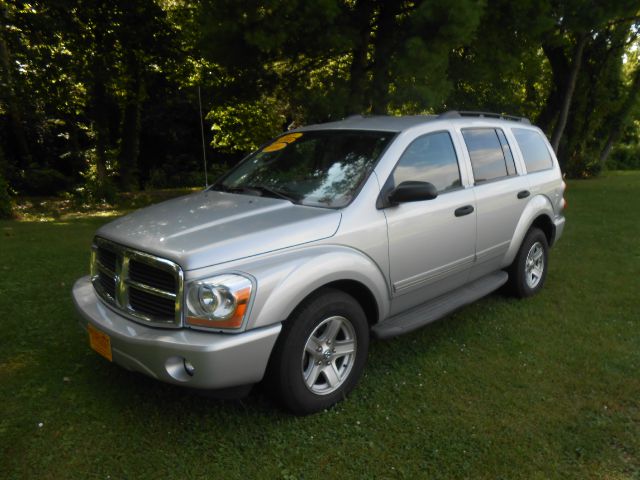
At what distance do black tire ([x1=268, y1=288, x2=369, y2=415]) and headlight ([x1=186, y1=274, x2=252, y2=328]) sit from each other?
1.17 feet

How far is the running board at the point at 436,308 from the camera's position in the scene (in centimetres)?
359

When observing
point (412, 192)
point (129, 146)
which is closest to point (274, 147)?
point (412, 192)

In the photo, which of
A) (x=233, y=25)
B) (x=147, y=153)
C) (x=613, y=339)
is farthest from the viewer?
(x=147, y=153)

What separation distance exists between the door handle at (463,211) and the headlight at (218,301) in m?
1.99

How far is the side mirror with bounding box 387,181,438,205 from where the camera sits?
3.46 metres

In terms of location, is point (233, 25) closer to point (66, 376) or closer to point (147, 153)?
point (66, 376)

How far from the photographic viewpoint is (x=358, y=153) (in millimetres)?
3832

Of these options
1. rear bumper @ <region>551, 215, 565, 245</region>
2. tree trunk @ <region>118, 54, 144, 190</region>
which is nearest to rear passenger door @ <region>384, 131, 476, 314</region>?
rear bumper @ <region>551, 215, 565, 245</region>

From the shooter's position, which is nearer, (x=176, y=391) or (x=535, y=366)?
(x=176, y=391)

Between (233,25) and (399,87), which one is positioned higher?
(233,25)

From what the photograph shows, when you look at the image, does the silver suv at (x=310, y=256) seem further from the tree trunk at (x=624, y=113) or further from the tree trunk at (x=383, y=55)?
the tree trunk at (x=624, y=113)

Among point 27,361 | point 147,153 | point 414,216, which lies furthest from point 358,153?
point 147,153

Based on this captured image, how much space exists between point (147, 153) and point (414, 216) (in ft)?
74.2

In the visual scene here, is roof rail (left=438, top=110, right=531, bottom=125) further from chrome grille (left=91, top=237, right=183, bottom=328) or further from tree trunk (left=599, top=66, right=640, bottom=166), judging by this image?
tree trunk (left=599, top=66, right=640, bottom=166)
